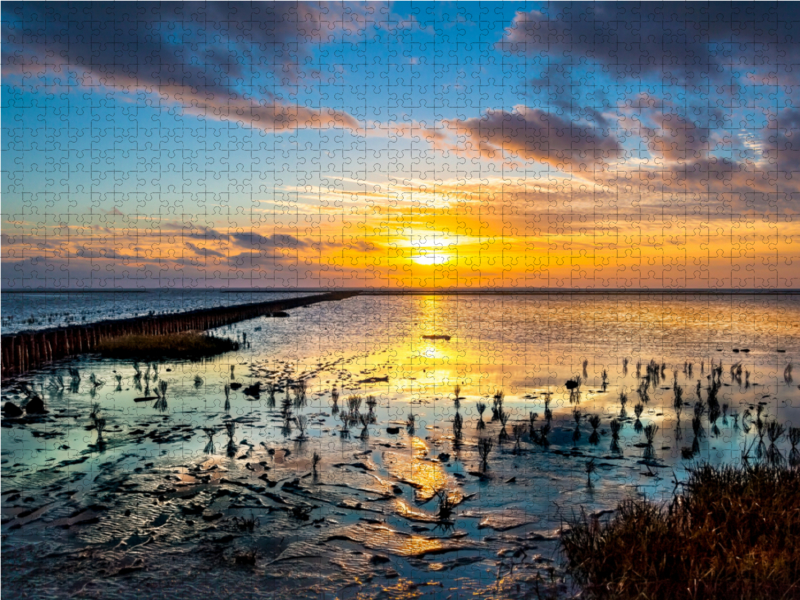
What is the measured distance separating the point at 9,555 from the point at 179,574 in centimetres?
Result: 262

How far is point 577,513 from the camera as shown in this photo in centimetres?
1049

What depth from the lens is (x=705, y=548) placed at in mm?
7707

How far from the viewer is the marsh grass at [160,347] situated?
33062mm

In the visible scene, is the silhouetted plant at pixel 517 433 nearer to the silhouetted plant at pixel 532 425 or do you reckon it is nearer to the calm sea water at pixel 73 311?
the silhouetted plant at pixel 532 425

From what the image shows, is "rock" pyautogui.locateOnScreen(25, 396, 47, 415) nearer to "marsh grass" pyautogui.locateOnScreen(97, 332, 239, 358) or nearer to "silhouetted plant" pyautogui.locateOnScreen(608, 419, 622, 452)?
"marsh grass" pyautogui.locateOnScreen(97, 332, 239, 358)

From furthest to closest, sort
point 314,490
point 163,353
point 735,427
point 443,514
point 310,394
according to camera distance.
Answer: point 163,353, point 310,394, point 735,427, point 314,490, point 443,514

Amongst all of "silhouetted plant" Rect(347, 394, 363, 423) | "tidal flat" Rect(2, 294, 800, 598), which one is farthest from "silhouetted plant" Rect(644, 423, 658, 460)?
"silhouetted plant" Rect(347, 394, 363, 423)

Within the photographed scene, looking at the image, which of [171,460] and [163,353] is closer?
[171,460]

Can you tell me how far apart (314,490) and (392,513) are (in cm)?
182

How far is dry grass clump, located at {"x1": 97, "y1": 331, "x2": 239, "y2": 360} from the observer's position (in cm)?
3306

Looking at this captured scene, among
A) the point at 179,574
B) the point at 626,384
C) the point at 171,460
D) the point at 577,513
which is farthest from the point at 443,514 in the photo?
the point at 626,384

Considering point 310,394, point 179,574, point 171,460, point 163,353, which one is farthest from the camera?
point 163,353

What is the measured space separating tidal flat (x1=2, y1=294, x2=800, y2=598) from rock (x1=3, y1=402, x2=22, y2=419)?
0.12 m

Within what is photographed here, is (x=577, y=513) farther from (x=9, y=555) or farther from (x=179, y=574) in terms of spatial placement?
(x=9, y=555)
